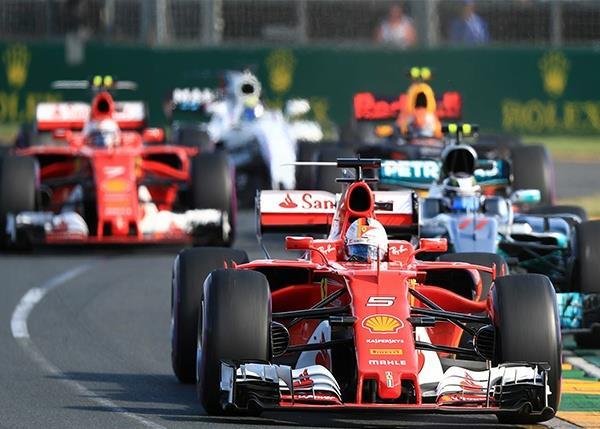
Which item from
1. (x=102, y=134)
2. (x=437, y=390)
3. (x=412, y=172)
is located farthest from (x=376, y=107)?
(x=437, y=390)

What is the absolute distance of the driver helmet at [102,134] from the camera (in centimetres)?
2119

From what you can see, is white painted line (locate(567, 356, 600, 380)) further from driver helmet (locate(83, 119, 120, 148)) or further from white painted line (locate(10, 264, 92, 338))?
driver helmet (locate(83, 119, 120, 148))

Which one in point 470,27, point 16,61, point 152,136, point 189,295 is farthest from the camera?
point 470,27

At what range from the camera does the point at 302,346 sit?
10.5m

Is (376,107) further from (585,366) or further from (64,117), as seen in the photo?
(585,366)

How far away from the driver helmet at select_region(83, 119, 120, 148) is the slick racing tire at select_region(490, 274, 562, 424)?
11280 mm

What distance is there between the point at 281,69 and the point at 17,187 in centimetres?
1632

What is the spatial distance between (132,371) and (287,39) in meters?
23.5

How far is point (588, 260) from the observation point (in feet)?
44.9

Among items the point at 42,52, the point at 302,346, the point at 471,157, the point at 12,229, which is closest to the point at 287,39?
the point at 42,52

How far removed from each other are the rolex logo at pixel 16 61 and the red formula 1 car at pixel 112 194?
14217 mm

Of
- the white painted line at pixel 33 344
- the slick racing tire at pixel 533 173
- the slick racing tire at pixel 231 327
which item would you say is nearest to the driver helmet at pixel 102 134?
the white painted line at pixel 33 344

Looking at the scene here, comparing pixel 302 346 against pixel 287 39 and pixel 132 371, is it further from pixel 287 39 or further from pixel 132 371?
pixel 287 39

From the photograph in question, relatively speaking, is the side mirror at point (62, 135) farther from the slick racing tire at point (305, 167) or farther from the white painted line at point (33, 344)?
the slick racing tire at point (305, 167)
